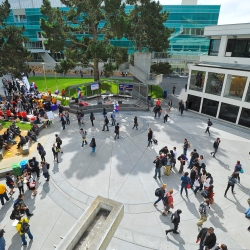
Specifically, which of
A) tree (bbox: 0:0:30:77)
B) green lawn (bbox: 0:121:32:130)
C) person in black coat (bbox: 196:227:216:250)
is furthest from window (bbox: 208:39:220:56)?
green lawn (bbox: 0:121:32:130)

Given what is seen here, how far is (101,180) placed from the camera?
11.9 metres

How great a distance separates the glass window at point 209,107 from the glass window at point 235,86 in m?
1.74

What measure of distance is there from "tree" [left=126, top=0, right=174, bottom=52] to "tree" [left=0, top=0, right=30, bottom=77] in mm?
14667

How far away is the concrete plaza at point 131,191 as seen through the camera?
8.45 metres

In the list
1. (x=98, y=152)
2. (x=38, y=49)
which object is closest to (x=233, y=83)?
(x=98, y=152)

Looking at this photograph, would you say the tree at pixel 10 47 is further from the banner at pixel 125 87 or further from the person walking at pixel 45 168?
the person walking at pixel 45 168

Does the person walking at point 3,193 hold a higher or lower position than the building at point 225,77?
lower

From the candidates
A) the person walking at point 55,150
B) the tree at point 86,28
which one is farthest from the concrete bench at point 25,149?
the tree at point 86,28

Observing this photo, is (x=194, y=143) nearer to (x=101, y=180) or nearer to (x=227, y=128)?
(x=227, y=128)

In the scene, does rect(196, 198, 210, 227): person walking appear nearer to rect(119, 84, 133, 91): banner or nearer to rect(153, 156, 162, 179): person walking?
rect(153, 156, 162, 179): person walking

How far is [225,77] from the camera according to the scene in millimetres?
21062

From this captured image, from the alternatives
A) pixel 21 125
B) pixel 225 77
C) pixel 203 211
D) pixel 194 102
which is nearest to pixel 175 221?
pixel 203 211

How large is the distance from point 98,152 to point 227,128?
45.9 feet

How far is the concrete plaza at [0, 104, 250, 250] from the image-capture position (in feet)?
27.7
